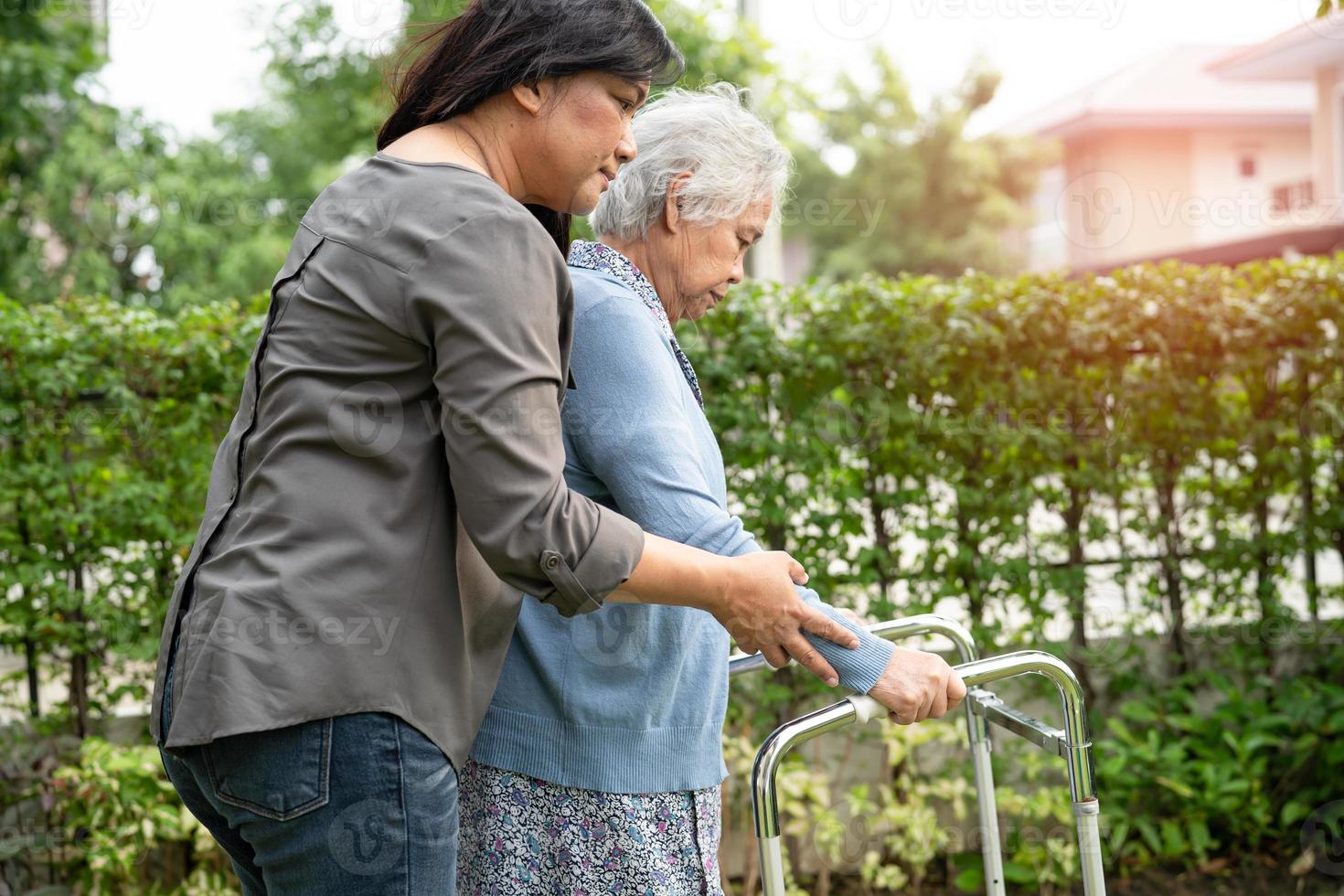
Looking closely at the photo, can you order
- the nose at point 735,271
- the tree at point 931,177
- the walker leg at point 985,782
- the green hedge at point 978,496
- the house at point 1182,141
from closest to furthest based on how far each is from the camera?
1. the nose at point 735,271
2. the walker leg at point 985,782
3. the green hedge at point 978,496
4. the house at point 1182,141
5. the tree at point 931,177

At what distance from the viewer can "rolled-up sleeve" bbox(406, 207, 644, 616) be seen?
117cm

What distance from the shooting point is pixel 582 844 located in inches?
63.7

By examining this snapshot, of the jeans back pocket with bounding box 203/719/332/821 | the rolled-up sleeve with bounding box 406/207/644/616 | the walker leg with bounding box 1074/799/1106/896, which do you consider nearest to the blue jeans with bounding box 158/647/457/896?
the jeans back pocket with bounding box 203/719/332/821

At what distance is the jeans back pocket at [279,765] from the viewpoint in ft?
3.90

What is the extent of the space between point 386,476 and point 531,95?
1.58ft

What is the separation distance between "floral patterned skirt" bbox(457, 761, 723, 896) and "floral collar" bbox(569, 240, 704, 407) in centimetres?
58

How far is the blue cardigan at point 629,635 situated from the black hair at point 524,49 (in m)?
0.30

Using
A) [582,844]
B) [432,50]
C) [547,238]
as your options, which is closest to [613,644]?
[582,844]

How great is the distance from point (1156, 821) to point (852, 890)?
1.00 m

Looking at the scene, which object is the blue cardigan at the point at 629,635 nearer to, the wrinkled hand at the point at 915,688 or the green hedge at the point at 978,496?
the wrinkled hand at the point at 915,688

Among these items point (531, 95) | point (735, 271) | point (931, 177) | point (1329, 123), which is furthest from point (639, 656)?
point (931, 177)

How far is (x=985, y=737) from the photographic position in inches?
86.4

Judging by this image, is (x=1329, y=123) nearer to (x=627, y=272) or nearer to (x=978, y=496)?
(x=978, y=496)

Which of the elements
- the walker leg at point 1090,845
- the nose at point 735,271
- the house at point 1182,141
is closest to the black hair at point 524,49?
the nose at point 735,271
